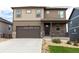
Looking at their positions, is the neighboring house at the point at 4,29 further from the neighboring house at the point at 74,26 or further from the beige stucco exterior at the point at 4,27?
the neighboring house at the point at 74,26

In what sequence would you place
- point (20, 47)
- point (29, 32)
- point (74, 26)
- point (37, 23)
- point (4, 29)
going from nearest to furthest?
point (20, 47), point (74, 26), point (29, 32), point (37, 23), point (4, 29)

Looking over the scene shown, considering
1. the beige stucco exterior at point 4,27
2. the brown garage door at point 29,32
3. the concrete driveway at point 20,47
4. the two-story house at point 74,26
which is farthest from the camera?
the beige stucco exterior at point 4,27

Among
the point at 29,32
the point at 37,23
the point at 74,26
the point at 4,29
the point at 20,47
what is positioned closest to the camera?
the point at 20,47

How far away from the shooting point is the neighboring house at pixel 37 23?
75.8 feet

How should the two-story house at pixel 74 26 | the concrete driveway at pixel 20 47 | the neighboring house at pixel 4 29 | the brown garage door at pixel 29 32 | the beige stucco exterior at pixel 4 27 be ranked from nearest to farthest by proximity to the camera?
the concrete driveway at pixel 20 47, the two-story house at pixel 74 26, the brown garage door at pixel 29 32, the neighboring house at pixel 4 29, the beige stucco exterior at pixel 4 27

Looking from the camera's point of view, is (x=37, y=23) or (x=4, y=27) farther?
(x=4, y=27)

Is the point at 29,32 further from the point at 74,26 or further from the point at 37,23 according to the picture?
the point at 74,26

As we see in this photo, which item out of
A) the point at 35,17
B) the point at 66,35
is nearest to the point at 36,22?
the point at 35,17

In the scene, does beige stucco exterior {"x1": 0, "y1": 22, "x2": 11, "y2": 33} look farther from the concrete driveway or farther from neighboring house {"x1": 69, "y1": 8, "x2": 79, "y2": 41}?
the concrete driveway

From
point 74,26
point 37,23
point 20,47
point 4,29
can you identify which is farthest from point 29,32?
point 20,47

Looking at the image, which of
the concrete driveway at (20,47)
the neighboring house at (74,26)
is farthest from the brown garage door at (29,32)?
the concrete driveway at (20,47)

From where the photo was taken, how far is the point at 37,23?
23406mm

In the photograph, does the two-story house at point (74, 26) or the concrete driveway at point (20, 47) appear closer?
the concrete driveway at point (20, 47)
